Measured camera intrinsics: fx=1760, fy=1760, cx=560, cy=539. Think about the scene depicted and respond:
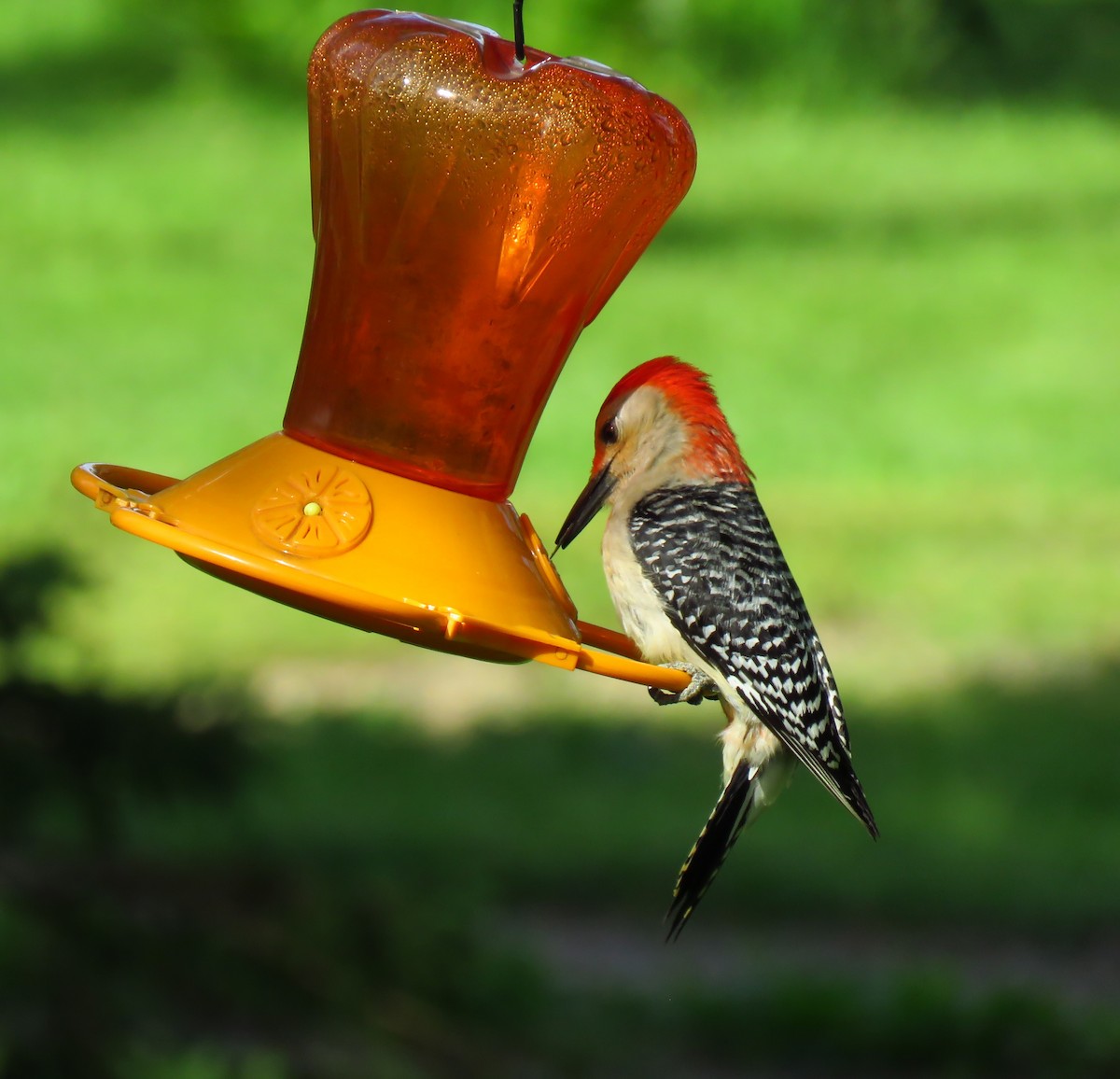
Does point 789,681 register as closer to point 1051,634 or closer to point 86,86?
point 1051,634

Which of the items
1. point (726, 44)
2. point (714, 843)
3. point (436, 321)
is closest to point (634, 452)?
point (714, 843)

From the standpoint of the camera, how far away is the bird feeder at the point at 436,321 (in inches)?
118

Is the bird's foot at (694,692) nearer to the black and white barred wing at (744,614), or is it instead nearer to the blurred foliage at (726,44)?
the black and white barred wing at (744,614)

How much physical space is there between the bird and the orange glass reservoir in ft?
2.38

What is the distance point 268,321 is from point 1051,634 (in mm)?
6583

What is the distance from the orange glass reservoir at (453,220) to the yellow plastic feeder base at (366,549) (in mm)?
157

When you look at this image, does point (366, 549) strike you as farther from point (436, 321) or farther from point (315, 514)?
point (436, 321)

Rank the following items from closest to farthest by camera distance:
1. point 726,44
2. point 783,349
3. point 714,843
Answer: point 714,843
point 726,44
point 783,349

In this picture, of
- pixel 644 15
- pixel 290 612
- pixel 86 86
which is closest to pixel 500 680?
pixel 290 612

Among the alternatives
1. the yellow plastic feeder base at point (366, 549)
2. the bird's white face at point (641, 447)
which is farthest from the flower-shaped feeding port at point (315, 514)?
the bird's white face at point (641, 447)

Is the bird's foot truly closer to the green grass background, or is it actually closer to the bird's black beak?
the bird's black beak

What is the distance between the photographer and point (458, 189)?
10.7ft

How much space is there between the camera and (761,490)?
12.1 m

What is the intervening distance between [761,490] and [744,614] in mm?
7831
